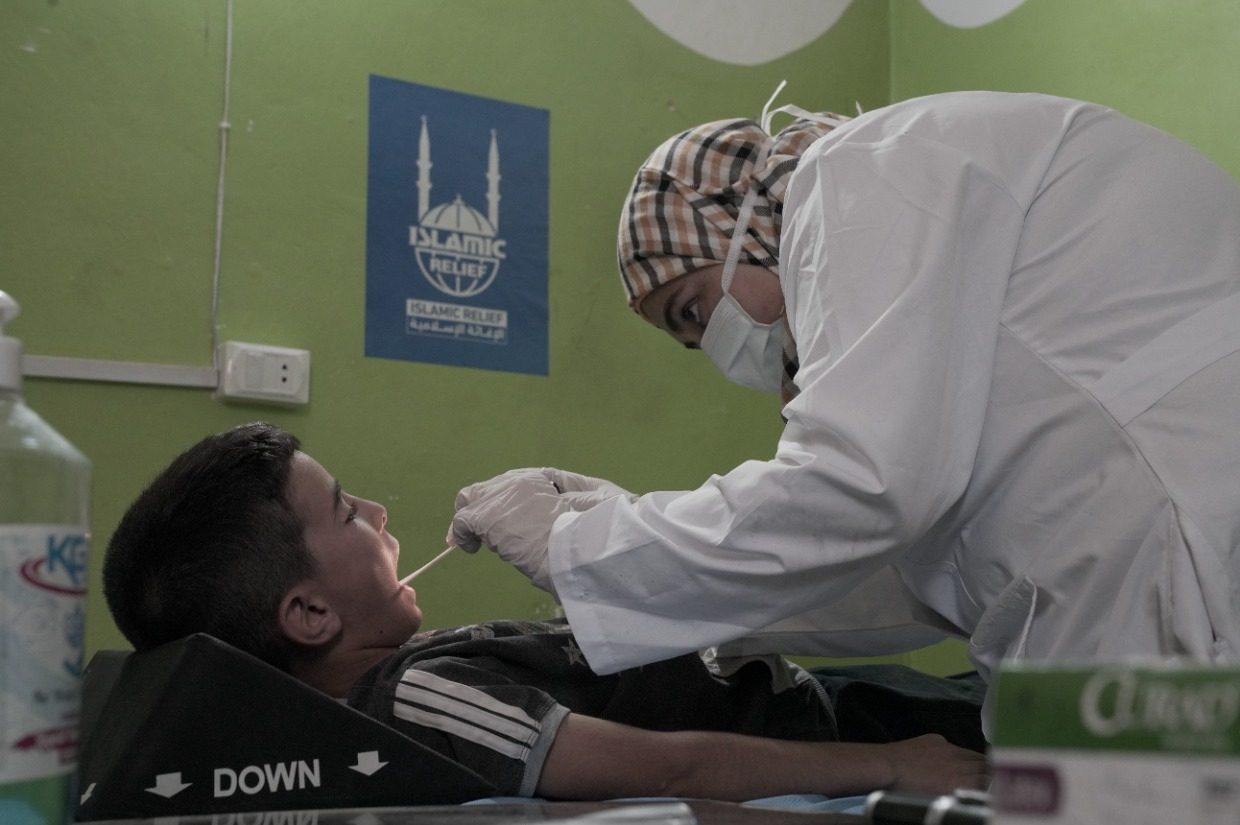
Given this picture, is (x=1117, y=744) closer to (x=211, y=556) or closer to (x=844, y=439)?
(x=844, y=439)

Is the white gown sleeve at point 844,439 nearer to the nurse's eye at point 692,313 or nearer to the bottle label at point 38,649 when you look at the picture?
the nurse's eye at point 692,313

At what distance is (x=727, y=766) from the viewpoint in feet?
4.09

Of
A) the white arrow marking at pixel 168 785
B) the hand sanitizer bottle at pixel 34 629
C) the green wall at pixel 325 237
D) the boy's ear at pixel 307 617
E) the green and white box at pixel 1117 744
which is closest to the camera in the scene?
the green and white box at pixel 1117 744

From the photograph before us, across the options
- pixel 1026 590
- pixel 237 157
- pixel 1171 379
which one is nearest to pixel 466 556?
pixel 237 157

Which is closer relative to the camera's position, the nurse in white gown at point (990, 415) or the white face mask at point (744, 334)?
the nurse in white gown at point (990, 415)

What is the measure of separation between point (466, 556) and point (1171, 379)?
136 centimetres

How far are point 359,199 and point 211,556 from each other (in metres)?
1.01

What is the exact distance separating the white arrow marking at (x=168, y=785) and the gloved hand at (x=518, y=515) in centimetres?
42

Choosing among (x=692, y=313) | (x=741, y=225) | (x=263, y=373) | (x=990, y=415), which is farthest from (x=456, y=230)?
(x=990, y=415)

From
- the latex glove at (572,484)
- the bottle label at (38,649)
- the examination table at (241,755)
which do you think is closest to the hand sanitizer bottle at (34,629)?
the bottle label at (38,649)

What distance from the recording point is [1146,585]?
1063 millimetres

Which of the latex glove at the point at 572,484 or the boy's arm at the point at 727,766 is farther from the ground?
the latex glove at the point at 572,484

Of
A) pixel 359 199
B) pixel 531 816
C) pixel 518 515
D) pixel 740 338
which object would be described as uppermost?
pixel 359 199

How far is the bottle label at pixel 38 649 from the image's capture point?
593 millimetres
